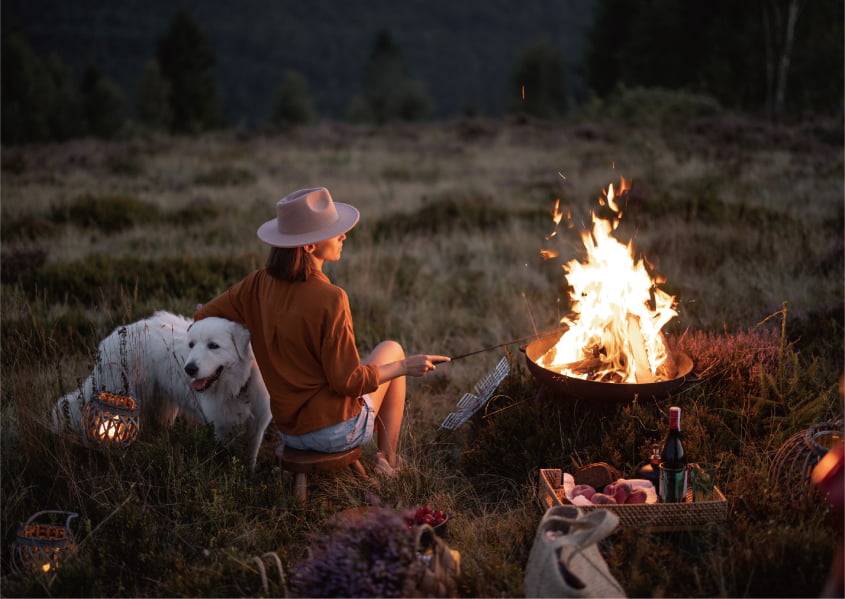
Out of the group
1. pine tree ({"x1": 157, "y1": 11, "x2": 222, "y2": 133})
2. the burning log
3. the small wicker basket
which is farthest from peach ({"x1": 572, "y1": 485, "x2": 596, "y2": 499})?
pine tree ({"x1": 157, "y1": 11, "x2": 222, "y2": 133})

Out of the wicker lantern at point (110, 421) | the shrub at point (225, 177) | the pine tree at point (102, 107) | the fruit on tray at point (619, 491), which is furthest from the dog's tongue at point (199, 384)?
the pine tree at point (102, 107)

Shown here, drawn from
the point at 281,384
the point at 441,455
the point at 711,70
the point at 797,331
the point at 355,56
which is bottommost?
the point at 441,455

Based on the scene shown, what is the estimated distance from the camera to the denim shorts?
3.50 metres

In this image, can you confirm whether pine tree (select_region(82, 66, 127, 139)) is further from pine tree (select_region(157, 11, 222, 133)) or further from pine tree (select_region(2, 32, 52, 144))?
pine tree (select_region(157, 11, 222, 133))

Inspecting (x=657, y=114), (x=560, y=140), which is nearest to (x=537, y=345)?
(x=560, y=140)

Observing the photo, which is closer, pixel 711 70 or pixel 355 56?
pixel 711 70

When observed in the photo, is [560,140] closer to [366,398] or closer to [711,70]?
[711,70]

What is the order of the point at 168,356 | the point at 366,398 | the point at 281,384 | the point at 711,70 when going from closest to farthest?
the point at 281,384 < the point at 366,398 < the point at 168,356 < the point at 711,70

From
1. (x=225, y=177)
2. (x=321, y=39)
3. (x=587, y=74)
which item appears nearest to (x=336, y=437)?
(x=225, y=177)

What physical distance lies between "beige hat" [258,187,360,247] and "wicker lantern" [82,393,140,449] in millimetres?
1213

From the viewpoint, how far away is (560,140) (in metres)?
19.4

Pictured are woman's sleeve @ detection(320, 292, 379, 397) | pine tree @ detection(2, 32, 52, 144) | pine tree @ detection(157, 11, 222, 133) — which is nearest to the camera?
woman's sleeve @ detection(320, 292, 379, 397)

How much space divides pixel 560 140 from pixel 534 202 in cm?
790

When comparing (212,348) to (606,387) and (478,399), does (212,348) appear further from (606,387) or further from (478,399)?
(606,387)
